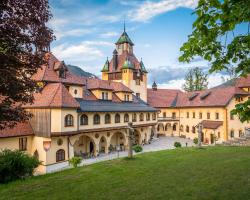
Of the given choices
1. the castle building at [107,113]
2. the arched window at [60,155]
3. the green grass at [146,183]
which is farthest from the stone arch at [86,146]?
the green grass at [146,183]

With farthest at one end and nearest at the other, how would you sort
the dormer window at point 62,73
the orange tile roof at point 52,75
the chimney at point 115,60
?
the chimney at point 115,60
the dormer window at point 62,73
the orange tile roof at point 52,75

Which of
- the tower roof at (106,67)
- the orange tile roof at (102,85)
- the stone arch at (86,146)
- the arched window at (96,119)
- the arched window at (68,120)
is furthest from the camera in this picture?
the tower roof at (106,67)

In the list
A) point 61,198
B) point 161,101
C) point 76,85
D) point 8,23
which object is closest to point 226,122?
point 161,101

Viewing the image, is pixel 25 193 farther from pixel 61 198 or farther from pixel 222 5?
pixel 222 5

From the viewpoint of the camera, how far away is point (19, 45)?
767 cm

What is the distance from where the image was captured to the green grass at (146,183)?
9.69 metres

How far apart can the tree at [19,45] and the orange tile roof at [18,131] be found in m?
15.9

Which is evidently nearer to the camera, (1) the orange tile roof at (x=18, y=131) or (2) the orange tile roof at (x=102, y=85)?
(1) the orange tile roof at (x=18, y=131)

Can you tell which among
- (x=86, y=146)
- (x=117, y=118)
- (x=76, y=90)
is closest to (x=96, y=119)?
(x=117, y=118)

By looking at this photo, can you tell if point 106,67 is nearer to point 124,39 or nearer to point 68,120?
point 124,39

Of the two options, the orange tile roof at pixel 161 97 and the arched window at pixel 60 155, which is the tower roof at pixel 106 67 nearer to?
the orange tile roof at pixel 161 97

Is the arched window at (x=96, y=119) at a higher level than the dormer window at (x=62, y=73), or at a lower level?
lower

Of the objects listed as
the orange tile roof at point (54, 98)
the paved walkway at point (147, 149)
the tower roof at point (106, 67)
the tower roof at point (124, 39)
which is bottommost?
the paved walkway at point (147, 149)

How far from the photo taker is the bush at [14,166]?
12383 mm
